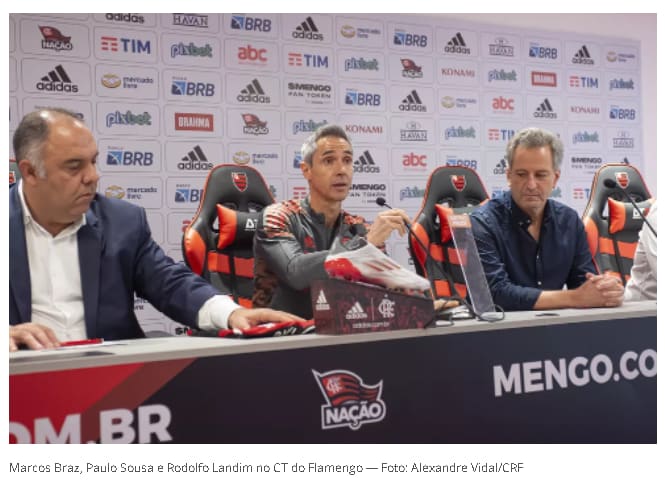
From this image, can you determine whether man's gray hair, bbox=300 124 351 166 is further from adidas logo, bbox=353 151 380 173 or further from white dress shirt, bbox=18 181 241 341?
adidas logo, bbox=353 151 380 173

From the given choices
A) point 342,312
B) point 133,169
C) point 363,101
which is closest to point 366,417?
point 342,312

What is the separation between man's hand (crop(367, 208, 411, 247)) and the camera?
239cm

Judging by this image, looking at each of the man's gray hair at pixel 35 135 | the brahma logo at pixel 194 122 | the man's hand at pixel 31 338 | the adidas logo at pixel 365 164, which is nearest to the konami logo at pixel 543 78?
the adidas logo at pixel 365 164

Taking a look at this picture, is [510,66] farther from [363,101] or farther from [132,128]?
[132,128]

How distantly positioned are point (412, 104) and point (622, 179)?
81.0 inches

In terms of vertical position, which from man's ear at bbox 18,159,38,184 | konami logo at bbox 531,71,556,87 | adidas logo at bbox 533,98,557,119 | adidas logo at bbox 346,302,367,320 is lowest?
adidas logo at bbox 346,302,367,320

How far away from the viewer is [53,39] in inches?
177

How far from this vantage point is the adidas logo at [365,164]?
5.38 m

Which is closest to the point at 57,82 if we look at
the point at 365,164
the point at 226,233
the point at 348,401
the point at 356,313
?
the point at 226,233

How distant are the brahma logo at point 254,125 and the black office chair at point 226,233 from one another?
5.91ft

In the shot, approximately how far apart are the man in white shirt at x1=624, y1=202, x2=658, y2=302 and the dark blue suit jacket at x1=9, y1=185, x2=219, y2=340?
1.58 m

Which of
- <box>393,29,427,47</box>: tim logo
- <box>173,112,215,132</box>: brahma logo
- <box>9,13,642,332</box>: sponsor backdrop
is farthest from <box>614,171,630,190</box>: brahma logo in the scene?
<box>173,112,215,132</box>: brahma logo

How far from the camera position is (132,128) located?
4.70 m

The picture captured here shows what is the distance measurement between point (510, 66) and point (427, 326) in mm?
4786
